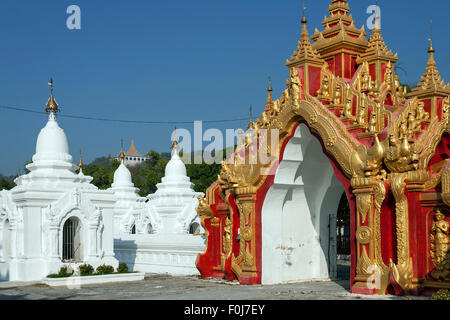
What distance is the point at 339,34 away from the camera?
16.8 meters

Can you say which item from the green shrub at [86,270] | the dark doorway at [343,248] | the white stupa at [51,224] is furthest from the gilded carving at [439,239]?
the white stupa at [51,224]

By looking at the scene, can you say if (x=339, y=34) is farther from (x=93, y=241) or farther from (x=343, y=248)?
(x=93, y=241)

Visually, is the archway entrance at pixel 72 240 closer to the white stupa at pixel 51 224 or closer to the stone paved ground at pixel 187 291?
the white stupa at pixel 51 224

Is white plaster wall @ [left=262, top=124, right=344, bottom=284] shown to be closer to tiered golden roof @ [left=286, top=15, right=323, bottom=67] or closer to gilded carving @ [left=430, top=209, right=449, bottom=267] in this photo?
tiered golden roof @ [left=286, top=15, right=323, bottom=67]

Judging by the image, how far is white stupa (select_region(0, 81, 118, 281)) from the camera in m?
20.4

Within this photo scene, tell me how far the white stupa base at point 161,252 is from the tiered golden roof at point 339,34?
8.20 meters

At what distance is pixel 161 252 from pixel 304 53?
10.7 m

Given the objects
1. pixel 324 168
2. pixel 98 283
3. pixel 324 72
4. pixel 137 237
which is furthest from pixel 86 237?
pixel 324 72

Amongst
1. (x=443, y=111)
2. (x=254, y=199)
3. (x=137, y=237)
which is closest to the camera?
(x=443, y=111)

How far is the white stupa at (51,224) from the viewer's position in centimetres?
2038

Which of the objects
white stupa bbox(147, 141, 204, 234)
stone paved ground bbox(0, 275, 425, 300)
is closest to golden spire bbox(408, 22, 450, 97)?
stone paved ground bbox(0, 275, 425, 300)
